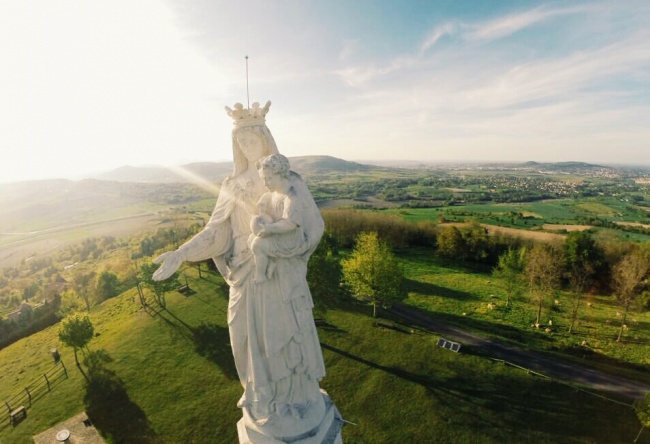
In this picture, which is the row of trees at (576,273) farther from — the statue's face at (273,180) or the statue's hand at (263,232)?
the statue's hand at (263,232)

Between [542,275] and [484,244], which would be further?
[484,244]

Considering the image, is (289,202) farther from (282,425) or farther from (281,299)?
(282,425)

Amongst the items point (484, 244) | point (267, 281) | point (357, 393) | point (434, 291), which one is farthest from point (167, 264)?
point (484, 244)

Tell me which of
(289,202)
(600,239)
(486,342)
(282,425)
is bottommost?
(486,342)

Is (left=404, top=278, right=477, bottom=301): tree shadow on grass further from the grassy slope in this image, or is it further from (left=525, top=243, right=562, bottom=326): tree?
the grassy slope

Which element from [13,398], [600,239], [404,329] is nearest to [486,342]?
[404,329]

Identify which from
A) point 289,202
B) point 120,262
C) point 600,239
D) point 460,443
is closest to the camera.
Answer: point 289,202

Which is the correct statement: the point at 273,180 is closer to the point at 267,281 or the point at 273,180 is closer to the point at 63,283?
the point at 267,281
